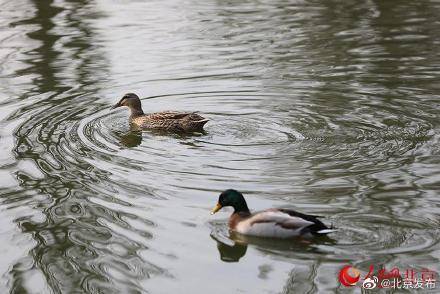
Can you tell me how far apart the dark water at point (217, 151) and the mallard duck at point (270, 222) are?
0.13 m

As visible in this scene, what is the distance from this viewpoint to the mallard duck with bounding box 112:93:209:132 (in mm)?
12000

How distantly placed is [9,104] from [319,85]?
195 inches

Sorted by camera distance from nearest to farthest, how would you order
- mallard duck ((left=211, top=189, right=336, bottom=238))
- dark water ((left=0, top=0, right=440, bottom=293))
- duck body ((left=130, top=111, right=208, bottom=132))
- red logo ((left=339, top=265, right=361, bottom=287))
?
red logo ((left=339, top=265, right=361, bottom=287)) < dark water ((left=0, top=0, right=440, bottom=293)) < mallard duck ((left=211, top=189, right=336, bottom=238)) < duck body ((left=130, top=111, right=208, bottom=132))

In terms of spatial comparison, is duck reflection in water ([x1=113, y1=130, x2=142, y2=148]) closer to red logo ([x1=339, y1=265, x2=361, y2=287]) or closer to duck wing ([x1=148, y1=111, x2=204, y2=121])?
duck wing ([x1=148, y1=111, x2=204, y2=121])

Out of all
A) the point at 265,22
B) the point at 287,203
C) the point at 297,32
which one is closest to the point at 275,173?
the point at 287,203

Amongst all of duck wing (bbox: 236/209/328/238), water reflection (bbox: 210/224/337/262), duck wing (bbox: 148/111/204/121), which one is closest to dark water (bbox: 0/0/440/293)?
water reflection (bbox: 210/224/337/262)

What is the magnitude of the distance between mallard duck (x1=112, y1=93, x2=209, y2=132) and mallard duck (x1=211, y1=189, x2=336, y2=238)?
3.46 m

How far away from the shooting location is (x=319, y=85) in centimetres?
1393

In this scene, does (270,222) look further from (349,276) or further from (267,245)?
(349,276)

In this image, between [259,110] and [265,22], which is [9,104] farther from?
[265,22]

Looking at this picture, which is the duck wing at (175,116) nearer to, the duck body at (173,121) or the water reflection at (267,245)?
the duck body at (173,121)

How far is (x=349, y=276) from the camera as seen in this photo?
7.41 metres

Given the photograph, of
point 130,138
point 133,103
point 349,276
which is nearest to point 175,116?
point 130,138

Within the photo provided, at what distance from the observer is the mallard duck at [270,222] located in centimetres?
802
